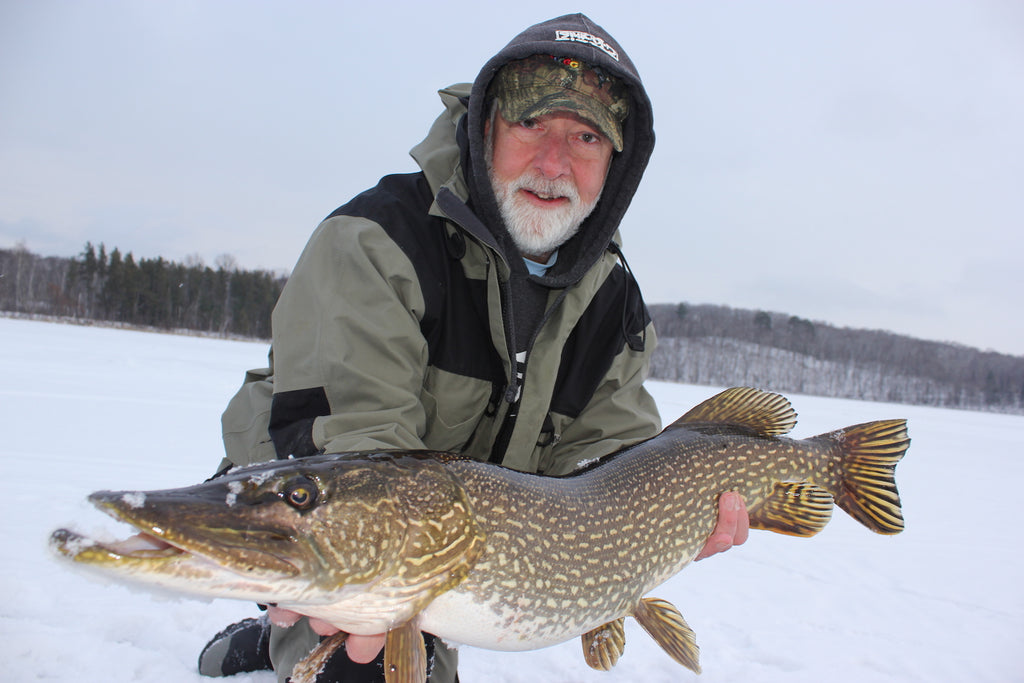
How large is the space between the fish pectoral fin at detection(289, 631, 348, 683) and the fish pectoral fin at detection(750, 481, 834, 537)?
144 cm

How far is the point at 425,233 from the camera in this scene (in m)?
2.12

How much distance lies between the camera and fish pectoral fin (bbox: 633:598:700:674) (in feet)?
6.21

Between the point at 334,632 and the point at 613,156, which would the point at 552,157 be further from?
the point at 334,632

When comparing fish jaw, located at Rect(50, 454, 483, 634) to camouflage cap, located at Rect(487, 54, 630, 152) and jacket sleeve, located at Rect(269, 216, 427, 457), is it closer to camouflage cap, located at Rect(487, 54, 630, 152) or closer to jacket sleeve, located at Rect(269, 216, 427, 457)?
jacket sleeve, located at Rect(269, 216, 427, 457)

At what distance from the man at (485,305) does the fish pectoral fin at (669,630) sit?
0.89 feet

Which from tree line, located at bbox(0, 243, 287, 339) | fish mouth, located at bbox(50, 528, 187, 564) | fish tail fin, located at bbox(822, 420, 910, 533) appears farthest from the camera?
tree line, located at bbox(0, 243, 287, 339)

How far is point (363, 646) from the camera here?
4.66ft

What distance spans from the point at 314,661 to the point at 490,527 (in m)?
0.49

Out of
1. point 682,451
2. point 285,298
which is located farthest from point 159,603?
point 682,451

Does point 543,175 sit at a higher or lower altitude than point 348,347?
higher

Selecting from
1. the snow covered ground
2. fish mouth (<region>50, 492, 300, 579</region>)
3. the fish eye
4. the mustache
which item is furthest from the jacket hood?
the snow covered ground

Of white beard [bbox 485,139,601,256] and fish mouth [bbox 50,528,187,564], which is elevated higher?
white beard [bbox 485,139,601,256]

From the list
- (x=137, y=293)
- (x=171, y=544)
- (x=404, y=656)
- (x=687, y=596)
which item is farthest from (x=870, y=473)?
(x=137, y=293)

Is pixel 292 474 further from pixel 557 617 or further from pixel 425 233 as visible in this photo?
→ pixel 425 233
